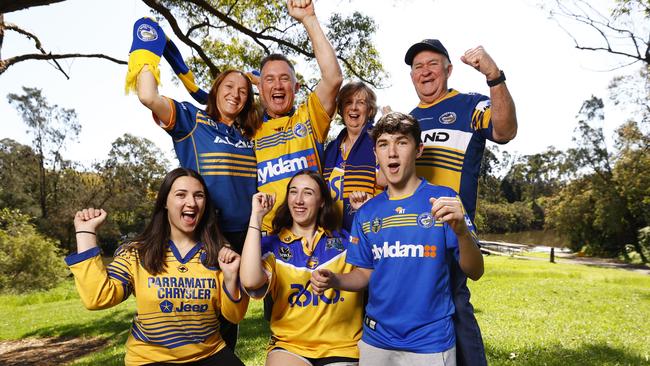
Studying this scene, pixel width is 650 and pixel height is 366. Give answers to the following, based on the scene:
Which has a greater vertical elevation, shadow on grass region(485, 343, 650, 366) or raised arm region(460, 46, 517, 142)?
raised arm region(460, 46, 517, 142)

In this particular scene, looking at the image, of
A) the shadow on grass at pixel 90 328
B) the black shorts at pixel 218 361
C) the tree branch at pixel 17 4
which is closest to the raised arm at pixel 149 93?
the black shorts at pixel 218 361

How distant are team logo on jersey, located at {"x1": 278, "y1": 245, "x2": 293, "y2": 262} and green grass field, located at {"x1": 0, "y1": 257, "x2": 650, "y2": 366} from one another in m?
4.19

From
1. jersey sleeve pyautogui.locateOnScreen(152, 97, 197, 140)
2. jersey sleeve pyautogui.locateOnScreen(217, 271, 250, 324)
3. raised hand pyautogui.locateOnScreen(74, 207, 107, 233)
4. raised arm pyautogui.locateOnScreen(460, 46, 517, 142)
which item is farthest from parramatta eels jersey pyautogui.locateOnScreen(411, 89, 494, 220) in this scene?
raised hand pyautogui.locateOnScreen(74, 207, 107, 233)

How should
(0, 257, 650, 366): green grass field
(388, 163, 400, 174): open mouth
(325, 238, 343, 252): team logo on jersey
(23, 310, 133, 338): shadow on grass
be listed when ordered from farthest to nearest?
(23, 310, 133, 338): shadow on grass, (0, 257, 650, 366): green grass field, (325, 238, 343, 252): team logo on jersey, (388, 163, 400, 174): open mouth

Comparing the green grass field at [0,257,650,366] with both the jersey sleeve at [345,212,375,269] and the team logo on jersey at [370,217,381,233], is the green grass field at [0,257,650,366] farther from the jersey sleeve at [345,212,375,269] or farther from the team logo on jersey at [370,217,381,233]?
the team logo on jersey at [370,217,381,233]

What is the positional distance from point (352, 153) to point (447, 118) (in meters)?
0.67

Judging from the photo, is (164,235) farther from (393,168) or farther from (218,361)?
(393,168)

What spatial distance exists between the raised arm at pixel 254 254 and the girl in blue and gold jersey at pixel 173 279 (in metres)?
0.12

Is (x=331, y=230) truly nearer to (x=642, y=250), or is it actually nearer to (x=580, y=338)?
(x=580, y=338)

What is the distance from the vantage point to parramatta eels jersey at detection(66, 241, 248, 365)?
2.85 meters

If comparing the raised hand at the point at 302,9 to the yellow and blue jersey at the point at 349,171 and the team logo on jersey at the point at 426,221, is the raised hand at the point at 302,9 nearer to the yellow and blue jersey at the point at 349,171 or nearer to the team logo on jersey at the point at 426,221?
the yellow and blue jersey at the point at 349,171

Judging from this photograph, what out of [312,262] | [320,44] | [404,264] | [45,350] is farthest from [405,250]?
[45,350]

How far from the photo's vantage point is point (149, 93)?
3004 mm

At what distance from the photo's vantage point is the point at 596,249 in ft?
137
